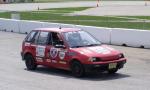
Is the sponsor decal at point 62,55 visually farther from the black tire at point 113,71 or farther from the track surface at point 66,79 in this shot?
the black tire at point 113,71

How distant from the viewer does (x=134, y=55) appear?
65.1ft

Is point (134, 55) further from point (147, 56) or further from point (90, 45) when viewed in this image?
point (90, 45)

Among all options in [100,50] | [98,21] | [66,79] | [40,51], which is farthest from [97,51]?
[98,21]

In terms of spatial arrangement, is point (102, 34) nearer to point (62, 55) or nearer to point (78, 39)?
point (78, 39)

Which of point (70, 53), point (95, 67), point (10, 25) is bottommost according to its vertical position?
point (10, 25)

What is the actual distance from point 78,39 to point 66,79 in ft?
4.89

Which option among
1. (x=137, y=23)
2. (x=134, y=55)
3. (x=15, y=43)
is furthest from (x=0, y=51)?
(x=137, y=23)

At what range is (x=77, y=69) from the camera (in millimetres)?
14391

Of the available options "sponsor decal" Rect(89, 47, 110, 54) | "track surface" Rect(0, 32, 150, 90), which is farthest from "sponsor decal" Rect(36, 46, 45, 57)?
"sponsor decal" Rect(89, 47, 110, 54)

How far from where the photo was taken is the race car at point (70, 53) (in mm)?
14086

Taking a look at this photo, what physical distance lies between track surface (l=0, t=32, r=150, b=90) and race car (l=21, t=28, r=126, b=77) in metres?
0.30

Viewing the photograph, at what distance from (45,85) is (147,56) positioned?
7161 mm

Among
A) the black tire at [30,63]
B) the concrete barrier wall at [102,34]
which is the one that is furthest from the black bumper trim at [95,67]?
the concrete barrier wall at [102,34]

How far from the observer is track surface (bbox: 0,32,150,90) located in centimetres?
1298
